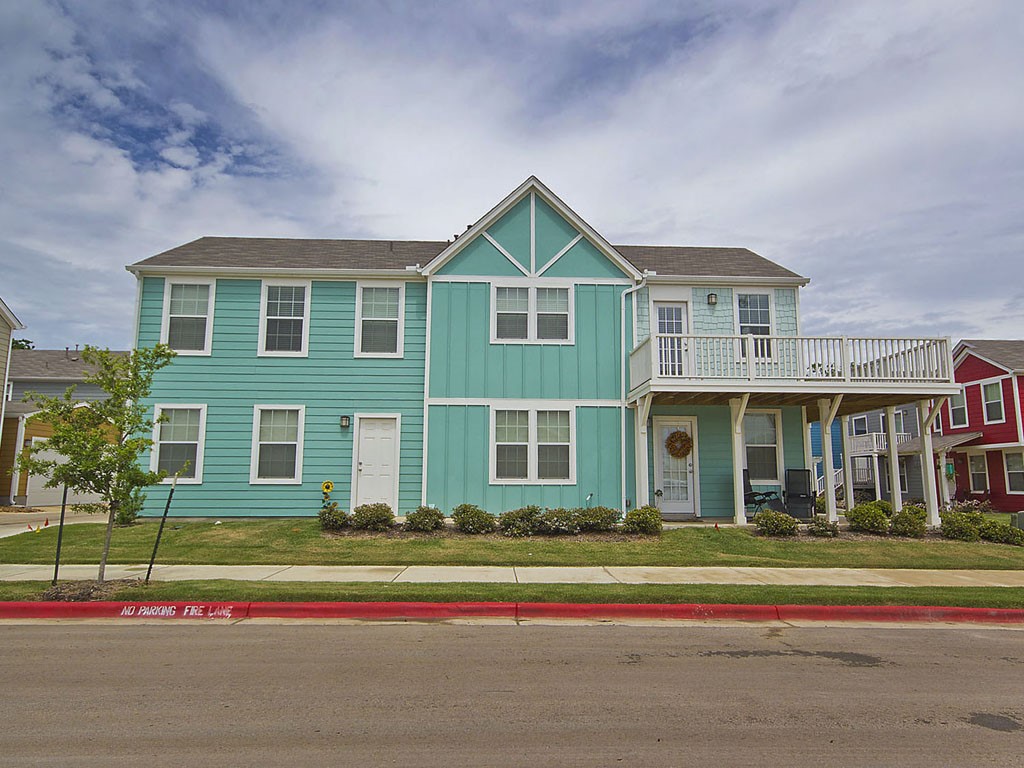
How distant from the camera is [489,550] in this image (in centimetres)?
1204

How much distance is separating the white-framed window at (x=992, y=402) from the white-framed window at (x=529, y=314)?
21.6m

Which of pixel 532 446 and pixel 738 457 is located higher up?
pixel 532 446

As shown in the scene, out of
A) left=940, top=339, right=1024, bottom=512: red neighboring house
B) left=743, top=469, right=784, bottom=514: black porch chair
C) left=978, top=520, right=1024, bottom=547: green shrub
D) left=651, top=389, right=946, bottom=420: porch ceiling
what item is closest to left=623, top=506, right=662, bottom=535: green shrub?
left=651, top=389, right=946, bottom=420: porch ceiling

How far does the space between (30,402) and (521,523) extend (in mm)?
17054

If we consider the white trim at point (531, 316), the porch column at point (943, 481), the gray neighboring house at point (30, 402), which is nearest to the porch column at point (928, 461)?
the white trim at point (531, 316)

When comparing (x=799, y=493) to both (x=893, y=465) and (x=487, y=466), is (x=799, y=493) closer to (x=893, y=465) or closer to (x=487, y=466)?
(x=893, y=465)

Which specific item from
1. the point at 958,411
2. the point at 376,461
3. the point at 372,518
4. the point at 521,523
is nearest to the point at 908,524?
the point at 521,523

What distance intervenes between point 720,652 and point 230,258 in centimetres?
1430

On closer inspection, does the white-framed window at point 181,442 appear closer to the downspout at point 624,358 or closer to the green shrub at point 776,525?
the downspout at point 624,358

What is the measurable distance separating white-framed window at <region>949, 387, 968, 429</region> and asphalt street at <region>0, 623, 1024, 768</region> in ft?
86.7

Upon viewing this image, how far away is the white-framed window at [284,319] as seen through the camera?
52.7ft

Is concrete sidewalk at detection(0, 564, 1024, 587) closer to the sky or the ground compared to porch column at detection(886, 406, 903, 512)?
closer to the ground

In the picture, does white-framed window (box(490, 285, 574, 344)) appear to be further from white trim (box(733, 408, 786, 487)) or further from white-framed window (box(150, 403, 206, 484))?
white-framed window (box(150, 403, 206, 484))

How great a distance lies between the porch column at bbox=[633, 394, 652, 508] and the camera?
14781mm
